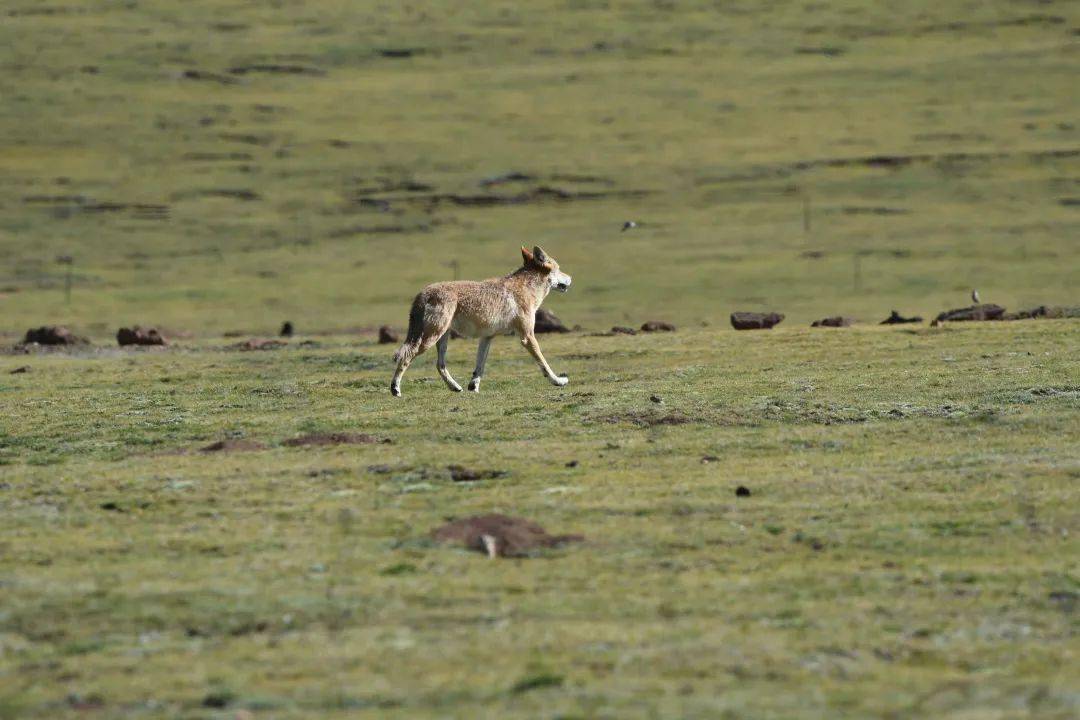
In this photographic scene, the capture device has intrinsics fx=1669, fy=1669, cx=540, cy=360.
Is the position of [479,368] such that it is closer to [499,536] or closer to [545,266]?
[545,266]

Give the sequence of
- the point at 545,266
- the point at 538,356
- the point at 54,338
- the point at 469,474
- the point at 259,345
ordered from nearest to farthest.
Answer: the point at 469,474, the point at 538,356, the point at 545,266, the point at 259,345, the point at 54,338

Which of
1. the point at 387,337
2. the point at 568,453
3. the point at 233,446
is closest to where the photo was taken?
the point at 568,453

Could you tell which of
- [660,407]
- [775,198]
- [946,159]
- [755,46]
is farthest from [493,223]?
[660,407]

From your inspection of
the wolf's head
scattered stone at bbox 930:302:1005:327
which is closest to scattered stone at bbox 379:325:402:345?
the wolf's head

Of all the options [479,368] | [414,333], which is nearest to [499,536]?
[414,333]

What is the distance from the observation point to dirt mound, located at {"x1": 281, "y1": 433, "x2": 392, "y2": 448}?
1619 centimetres

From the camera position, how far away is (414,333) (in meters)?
19.6

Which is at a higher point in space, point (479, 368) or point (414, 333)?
point (414, 333)

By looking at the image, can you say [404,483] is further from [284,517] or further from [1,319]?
[1,319]

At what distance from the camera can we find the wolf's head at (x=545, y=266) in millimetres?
21061

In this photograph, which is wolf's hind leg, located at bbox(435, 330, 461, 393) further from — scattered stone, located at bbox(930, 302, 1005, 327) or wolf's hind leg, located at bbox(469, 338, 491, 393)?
scattered stone, located at bbox(930, 302, 1005, 327)

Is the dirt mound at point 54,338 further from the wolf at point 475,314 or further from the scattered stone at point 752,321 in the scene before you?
the wolf at point 475,314

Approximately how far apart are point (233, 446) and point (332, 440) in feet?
3.12

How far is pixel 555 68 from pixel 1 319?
4523 centimetres
